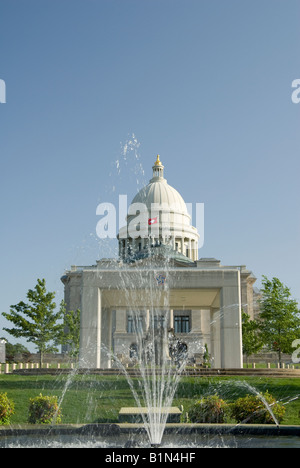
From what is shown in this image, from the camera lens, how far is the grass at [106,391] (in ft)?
64.1

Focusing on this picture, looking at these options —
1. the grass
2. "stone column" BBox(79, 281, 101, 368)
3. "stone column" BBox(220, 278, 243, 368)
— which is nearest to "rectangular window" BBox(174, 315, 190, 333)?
"stone column" BBox(220, 278, 243, 368)

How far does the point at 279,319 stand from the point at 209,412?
32.5m

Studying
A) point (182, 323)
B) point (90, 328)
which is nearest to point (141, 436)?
point (90, 328)

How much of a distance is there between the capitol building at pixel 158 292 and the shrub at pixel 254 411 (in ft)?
41.2

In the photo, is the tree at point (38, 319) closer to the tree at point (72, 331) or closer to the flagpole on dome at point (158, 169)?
the tree at point (72, 331)

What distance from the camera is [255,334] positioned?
5634 cm

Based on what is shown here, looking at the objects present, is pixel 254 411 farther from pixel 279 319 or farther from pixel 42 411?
pixel 279 319

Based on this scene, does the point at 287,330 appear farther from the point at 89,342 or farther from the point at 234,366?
the point at 89,342

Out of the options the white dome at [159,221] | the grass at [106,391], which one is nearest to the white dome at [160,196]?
Answer: the white dome at [159,221]

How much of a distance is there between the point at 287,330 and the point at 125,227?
138 ft

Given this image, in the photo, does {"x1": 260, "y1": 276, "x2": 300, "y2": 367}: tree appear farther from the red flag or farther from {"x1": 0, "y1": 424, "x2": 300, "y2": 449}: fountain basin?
{"x1": 0, "y1": 424, "x2": 300, "y2": 449}: fountain basin

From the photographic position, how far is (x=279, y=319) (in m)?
46.8

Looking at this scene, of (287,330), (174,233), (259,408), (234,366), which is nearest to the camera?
(259,408)
